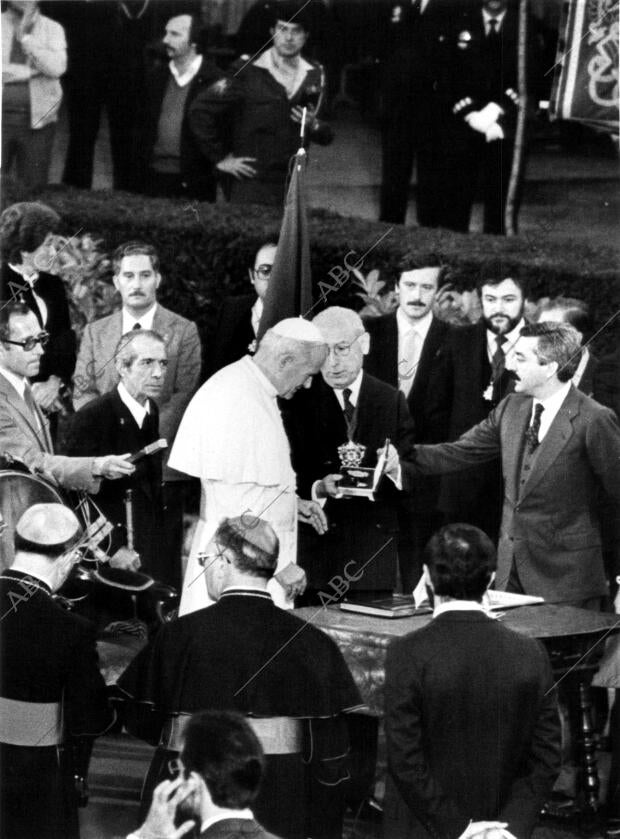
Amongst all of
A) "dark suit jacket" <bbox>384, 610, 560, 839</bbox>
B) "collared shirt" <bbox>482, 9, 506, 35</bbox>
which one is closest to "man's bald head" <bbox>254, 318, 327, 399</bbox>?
"collared shirt" <bbox>482, 9, 506, 35</bbox>

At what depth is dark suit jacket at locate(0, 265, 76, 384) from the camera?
307 inches

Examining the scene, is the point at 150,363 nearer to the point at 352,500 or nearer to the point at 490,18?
the point at 352,500

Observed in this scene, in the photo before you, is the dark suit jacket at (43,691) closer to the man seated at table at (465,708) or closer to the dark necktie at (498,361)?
the man seated at table at (465,708)

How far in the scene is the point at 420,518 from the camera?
25.6ft

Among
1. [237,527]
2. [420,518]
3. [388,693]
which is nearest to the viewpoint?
[388,693]

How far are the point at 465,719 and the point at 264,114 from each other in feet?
12.5

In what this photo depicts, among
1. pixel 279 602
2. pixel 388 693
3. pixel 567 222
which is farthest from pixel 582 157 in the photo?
pixel 388 693

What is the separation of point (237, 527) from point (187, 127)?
3133 millimetres

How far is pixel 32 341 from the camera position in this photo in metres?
7.70

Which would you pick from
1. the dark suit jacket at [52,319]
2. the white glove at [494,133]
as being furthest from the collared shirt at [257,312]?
the white glove at [494,133]

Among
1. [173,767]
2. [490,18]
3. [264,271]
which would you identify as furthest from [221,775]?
[490,18]

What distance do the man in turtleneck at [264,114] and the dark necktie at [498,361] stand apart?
1.26 meters

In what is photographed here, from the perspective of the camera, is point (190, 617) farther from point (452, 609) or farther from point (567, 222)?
point (567, 222)

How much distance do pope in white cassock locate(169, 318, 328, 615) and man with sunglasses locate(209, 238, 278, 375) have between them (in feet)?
1.37
